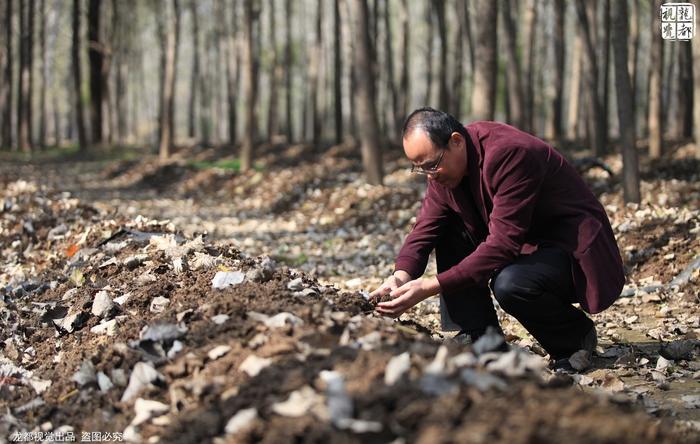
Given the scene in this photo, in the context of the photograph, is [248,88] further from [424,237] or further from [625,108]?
[424,237]

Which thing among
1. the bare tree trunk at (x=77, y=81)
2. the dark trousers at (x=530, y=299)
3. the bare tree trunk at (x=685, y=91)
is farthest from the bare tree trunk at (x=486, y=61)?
the bare tree trunk at (x=77, y=81)

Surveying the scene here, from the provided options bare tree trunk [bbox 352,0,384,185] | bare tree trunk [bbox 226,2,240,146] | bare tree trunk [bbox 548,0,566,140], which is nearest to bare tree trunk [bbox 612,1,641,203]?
bare tree trunk [bbox 352,0,384,185]

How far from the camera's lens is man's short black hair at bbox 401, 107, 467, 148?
389 cm

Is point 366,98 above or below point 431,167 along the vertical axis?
below

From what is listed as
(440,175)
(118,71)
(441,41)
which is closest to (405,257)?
(440,175)

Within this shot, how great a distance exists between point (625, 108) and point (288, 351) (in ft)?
23.8

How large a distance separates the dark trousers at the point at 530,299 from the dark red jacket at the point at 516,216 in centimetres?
8

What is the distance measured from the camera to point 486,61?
10.9 m

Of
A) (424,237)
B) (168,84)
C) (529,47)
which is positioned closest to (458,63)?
(529,47)

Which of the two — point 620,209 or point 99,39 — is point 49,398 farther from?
point 99,39

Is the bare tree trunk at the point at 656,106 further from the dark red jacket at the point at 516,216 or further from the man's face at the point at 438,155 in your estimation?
the man's face at the point at 438,155

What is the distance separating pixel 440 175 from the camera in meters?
4.06

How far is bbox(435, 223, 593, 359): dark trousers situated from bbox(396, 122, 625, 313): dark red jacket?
0.26 feet

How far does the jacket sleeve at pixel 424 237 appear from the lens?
4457mm
